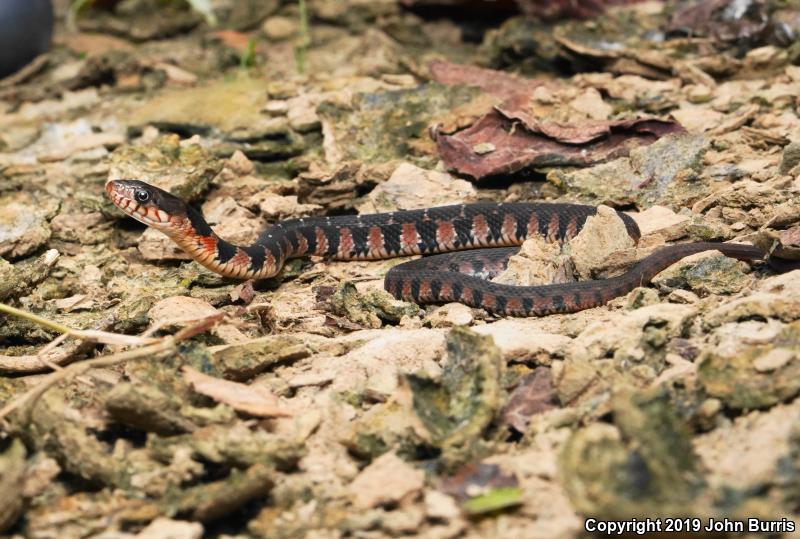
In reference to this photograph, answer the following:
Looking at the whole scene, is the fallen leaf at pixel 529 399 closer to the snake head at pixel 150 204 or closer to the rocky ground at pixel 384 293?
the rocky ground at pixel 384 293

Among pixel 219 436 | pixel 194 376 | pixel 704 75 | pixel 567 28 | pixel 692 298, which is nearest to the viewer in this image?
pixel 219 436

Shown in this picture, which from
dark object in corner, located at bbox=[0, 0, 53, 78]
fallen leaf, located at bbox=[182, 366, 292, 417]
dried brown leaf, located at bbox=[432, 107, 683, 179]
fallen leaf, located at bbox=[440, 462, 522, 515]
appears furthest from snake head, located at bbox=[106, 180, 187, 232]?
dark object in corner, located at bbox=[0, 0, 53, 78]

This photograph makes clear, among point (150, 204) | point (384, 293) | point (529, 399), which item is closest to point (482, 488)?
point (529, 399)

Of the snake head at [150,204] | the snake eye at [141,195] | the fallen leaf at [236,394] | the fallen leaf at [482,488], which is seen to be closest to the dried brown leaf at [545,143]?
the snake head at [150,204]

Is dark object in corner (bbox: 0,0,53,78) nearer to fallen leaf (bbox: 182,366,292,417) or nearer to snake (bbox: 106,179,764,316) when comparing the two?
snake (bbox: 106,179,764,316)

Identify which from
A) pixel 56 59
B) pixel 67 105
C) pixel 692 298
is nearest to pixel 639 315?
pixel 692 298

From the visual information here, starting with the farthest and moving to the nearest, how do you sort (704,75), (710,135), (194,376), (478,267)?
(704,75) → (710,135) → (478,267) → (194,376)

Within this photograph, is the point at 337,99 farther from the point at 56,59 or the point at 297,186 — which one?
the point at 56,59
